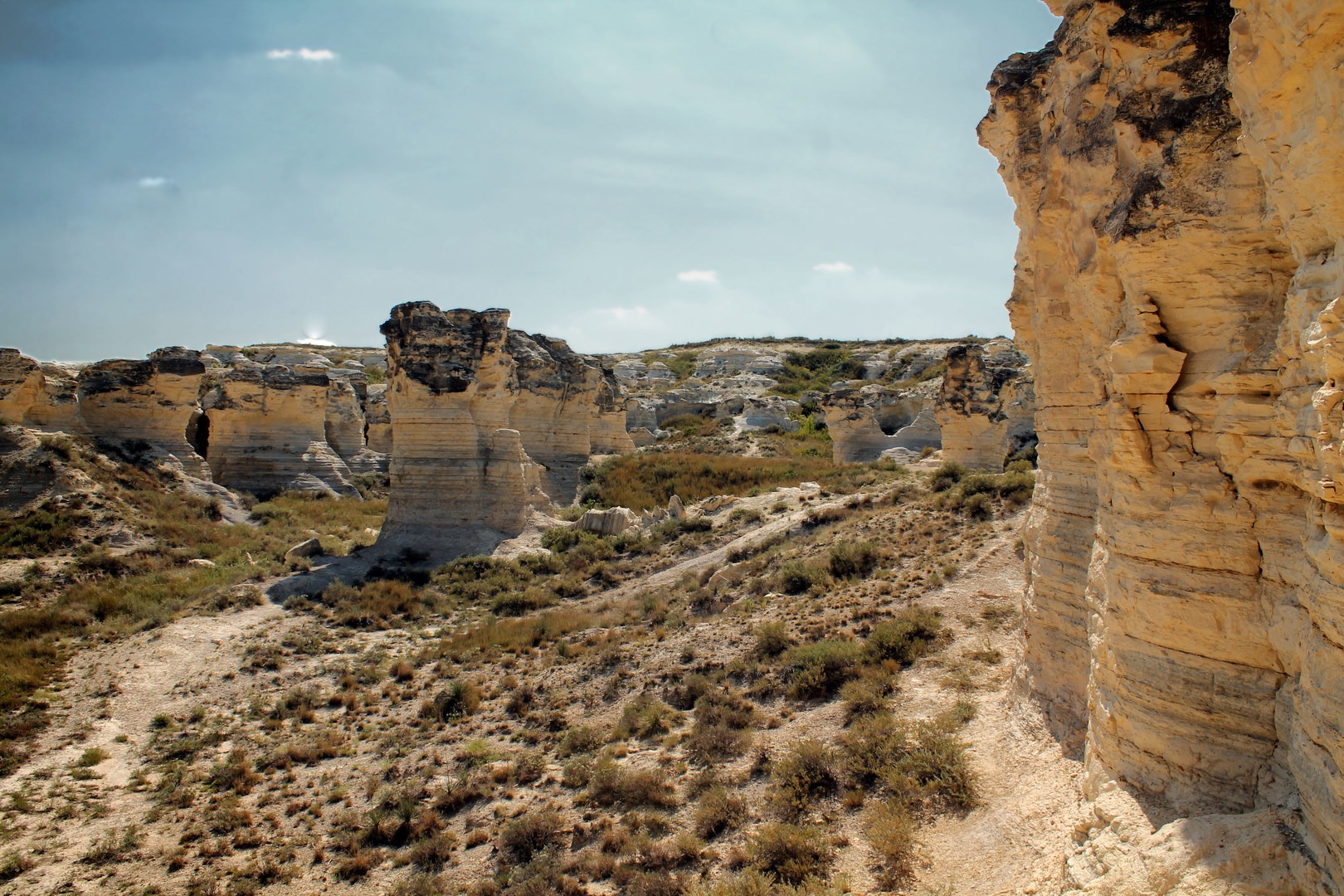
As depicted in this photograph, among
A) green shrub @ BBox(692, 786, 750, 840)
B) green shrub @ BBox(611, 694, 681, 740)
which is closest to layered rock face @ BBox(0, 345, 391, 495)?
green shrub @ BBox(611, 694, 681, 740)

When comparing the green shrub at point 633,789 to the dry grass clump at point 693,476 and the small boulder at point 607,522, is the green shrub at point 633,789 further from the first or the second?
the dry grass clump at point 693,476

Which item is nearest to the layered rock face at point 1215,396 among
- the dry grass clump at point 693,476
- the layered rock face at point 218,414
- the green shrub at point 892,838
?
the green shrub at point 892,838

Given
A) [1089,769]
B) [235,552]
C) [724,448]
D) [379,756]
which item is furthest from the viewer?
[724,448]

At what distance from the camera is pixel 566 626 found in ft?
41.7

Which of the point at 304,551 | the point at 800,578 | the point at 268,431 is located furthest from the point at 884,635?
the point at 268,431

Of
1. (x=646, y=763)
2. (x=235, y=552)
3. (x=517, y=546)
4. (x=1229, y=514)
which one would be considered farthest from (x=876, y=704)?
(x=235, y=552)

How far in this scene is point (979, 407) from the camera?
19.9 metres

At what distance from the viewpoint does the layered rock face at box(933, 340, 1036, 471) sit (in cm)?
1994

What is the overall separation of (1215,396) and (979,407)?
1735 cm

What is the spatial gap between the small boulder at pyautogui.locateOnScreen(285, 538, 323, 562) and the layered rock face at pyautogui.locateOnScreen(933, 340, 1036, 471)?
58.2 feet

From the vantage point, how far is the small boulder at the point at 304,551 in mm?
16984

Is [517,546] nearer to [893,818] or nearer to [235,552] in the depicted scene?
[235,552]

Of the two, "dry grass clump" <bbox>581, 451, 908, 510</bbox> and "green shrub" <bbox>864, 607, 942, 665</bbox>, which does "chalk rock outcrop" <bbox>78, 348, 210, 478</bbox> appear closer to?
"dry grass clump" <bbox>581, 451, 908, 510</bbox>

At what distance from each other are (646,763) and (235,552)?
14.7 metres
